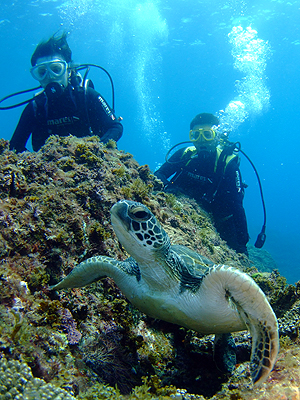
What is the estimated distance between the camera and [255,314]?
136 cm

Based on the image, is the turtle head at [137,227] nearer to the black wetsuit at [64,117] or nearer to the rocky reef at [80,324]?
the rocky reef at [80,324]

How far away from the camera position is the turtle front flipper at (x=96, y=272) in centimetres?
170

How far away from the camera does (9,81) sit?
163 ft

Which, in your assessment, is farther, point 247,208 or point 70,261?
point 247,208

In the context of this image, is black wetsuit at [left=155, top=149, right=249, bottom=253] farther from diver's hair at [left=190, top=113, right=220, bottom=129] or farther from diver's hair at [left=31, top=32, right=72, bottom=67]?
diver's hair at [left=31, top=32, right=72, bottom=67]

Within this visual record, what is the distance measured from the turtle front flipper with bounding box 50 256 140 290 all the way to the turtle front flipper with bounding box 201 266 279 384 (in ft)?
2.59

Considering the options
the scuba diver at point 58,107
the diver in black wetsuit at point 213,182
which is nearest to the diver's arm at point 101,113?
the scuba diver at point 58,107

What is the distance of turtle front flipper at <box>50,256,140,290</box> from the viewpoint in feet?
5.59

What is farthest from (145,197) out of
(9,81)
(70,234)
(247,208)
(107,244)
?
(247,208)

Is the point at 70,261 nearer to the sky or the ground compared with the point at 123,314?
nearer to the sky

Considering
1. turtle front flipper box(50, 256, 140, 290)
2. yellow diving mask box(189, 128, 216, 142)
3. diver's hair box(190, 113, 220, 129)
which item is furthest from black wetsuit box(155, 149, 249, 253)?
turtle front flipper box(50, 256, 140, 290)

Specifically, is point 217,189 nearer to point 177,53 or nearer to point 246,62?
point 177,53

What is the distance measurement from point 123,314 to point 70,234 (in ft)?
2.87

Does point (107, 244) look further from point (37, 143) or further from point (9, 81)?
point (9, 81)
